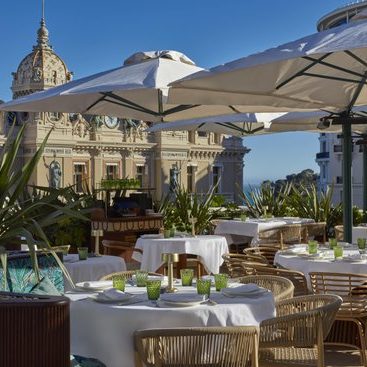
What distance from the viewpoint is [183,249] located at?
775 centimetres

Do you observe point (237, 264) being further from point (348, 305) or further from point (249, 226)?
point (249, 226)

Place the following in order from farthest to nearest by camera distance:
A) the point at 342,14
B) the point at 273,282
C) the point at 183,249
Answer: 1. the point at 342,14
2. the point at 183,249
3. the point at 273,282

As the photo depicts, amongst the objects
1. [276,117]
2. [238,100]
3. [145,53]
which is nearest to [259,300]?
[238,100]

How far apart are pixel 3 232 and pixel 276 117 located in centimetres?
807

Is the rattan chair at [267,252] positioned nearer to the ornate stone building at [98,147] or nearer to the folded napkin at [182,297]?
the folded napkin at [182,297]

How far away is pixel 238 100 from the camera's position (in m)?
7.18

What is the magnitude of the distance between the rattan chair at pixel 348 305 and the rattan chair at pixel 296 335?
95 cm

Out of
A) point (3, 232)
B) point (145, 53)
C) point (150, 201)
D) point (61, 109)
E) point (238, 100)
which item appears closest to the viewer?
point (3, 232)

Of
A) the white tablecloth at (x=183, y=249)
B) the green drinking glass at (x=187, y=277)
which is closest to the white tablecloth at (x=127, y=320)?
the green drinking glass at (x=187, y=277)

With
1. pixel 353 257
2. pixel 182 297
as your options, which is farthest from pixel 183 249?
pixel 182 297

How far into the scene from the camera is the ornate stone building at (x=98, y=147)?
1363 inches

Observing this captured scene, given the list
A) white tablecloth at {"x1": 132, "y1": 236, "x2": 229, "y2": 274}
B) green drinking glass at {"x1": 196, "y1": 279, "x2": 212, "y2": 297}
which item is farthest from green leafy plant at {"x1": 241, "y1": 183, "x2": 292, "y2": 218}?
green drinking glass at {"x1": 196, "y1": 279, "x2": 212, "y2": 297}

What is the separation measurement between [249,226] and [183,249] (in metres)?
2.56

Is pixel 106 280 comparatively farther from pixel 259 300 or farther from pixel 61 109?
pixel 61 109
